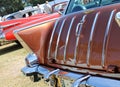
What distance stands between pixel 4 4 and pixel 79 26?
50.9 m

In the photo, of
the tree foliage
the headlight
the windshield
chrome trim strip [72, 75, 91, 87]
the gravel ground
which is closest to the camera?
chrome trim strip [72, 75, 91, 87]

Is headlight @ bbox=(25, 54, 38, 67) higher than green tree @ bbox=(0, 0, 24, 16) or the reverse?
higher

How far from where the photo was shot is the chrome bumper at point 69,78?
10.4 ft

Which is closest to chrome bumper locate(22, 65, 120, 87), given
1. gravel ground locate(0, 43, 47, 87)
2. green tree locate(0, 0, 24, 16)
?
gravel ground locate(0, 43, 47, 87)

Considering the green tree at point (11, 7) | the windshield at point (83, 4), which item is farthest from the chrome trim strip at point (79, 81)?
the green tree at point (11, 7)

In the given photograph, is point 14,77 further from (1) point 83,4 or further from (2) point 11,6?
(2) point 11,6

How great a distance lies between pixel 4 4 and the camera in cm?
5328

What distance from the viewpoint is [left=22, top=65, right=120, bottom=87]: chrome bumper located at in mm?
3181

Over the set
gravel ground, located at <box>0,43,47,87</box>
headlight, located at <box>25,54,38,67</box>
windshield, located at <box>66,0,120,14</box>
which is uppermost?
windshield, located at <box>66,0,120,14</box>

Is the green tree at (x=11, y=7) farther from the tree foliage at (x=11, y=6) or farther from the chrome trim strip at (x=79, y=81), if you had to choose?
the chrome trim strip at (x=79, y=81)

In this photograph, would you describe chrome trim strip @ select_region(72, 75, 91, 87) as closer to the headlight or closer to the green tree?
the headlight

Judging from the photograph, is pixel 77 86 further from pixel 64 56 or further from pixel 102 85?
pixel 64 56

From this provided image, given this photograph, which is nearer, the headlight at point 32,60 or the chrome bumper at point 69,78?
the chrome bumper at point 69,78

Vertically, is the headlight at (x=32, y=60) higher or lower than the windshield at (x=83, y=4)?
lower
